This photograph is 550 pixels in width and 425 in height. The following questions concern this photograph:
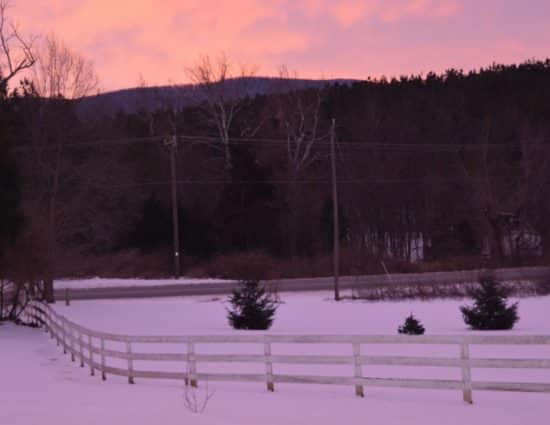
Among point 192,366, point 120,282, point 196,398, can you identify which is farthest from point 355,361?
point 120,282

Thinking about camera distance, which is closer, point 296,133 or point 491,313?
point 491,313

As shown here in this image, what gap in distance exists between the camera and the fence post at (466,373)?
39.3 feet

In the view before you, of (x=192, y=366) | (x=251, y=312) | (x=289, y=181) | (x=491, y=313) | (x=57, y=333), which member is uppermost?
(x=289, y=181)

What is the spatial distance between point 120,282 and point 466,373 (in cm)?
4181

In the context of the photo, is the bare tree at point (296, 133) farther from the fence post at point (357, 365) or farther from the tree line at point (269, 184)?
the fence post at point (357, 365)

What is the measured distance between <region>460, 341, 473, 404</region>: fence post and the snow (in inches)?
1478

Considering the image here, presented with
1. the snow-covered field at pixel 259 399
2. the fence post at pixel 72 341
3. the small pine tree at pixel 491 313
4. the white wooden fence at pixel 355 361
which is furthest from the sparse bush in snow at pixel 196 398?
the small pine tree at pixel 491 313

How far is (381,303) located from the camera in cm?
3659

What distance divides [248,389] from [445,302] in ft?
69.5

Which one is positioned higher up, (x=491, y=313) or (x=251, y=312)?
(x=251, y=312)

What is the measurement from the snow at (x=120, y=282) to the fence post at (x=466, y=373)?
3755 cm

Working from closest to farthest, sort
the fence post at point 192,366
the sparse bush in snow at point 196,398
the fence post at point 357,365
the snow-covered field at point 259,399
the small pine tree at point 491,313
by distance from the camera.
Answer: the snow-covered field at point 259,399
the sparse bush in snow at point 196,398
the fence post at point 357,365
the fence post at point 192,366
the small pine tree at point 491,313

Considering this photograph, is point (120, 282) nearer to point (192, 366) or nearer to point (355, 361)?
point (192, 366)

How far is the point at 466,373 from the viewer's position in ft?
39.9
